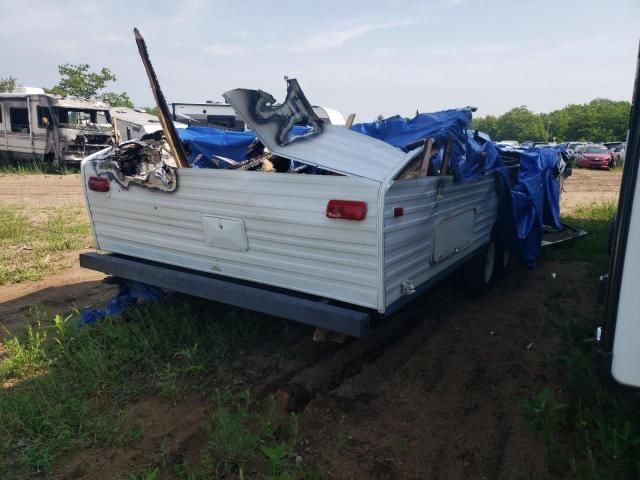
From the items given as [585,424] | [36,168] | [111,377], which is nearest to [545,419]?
[585,424]

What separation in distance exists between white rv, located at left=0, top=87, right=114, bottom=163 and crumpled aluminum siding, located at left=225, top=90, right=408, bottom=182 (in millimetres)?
14557

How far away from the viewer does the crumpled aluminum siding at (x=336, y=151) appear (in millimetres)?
3000

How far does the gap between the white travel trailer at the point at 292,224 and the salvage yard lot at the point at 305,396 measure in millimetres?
606

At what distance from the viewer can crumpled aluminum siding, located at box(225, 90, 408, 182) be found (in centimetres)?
300

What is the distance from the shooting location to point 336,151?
10.7ft

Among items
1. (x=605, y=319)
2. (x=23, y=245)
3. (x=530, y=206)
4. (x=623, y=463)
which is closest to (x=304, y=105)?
(x=605, y=319)

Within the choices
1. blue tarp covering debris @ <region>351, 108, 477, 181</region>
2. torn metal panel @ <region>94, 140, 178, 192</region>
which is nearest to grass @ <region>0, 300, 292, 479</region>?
torn metal panel @ <region>94, 140, 178, 192</region>

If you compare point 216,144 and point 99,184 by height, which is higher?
point 216,144

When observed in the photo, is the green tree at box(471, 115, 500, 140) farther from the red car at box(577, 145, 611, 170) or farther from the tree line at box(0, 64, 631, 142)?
the red car at box(577, 145, 611, 170)

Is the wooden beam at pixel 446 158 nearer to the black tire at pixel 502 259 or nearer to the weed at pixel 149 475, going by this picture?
the black tire at pixel 502 259

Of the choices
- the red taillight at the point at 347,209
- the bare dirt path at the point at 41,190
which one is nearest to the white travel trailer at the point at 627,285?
the red taillight at the point at 347,209

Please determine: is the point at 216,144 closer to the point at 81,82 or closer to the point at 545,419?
the point at 545,419

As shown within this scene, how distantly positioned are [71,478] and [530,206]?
5.42 metres

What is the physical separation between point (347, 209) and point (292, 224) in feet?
1.41
